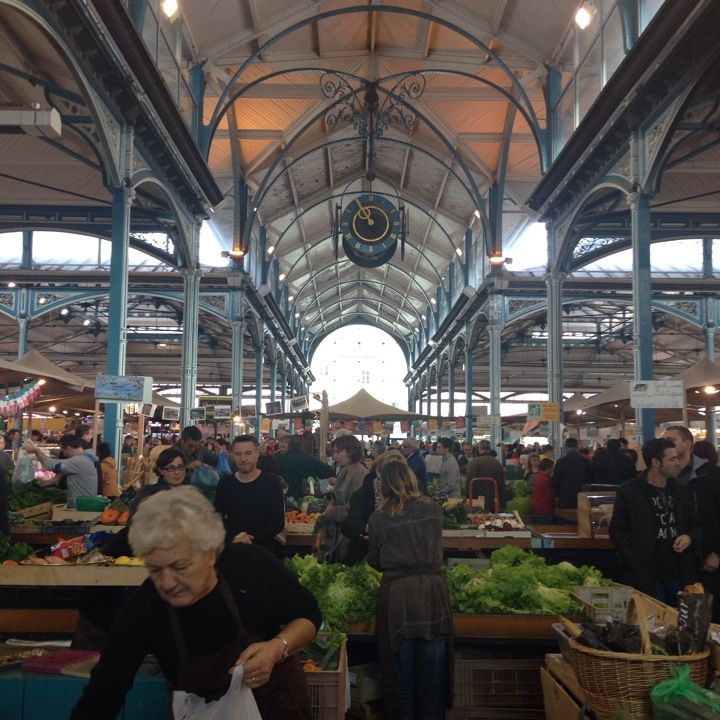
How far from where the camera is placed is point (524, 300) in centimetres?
2558

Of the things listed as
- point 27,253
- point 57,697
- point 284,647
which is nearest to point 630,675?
point 284,647

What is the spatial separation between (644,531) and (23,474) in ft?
22.5

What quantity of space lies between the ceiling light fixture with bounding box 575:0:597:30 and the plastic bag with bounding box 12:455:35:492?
12.6 m

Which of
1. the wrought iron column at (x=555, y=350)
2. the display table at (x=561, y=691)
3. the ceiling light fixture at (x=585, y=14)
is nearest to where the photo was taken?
the display table at (x=561, y=691)

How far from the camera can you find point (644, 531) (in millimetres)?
5348

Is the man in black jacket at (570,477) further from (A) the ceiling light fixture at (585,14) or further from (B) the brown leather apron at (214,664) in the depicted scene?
A: (B) the brown leather apron at (214,664)

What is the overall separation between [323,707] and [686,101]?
384 inches

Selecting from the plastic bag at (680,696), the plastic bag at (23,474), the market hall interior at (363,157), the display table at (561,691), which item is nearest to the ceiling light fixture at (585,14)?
the market hall interior at (363,157)

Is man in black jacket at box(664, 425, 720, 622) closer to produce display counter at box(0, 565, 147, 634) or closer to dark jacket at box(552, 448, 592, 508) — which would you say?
produce display counter at box(0, 565, 147, 634)

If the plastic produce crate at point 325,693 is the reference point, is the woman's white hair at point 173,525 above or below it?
above

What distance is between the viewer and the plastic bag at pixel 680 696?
3.05 metres

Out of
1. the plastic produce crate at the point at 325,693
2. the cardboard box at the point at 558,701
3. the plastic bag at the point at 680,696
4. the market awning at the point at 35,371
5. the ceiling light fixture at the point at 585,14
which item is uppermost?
the ceiling light fixture at the point at 585,14

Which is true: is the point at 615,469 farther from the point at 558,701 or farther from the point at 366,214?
the point at 366,214

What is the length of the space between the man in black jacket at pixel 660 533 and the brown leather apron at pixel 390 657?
151cm
